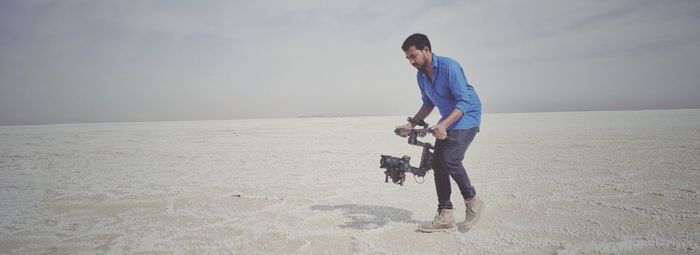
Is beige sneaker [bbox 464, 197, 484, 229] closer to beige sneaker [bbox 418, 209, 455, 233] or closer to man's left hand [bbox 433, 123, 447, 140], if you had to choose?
beige sneaker [bbox 418, 209, 455, 233]

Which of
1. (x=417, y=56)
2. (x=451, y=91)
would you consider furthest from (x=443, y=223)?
(x=417, y=56)

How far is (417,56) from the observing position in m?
2.94

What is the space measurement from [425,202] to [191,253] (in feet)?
9.34

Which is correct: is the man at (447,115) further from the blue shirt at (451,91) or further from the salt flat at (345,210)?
the salt flat at (345,210)

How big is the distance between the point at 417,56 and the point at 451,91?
0.41 m

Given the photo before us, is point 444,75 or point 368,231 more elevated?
point 444,75

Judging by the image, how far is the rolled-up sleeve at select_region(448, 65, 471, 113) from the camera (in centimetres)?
285

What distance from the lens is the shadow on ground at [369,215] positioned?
3.72 m

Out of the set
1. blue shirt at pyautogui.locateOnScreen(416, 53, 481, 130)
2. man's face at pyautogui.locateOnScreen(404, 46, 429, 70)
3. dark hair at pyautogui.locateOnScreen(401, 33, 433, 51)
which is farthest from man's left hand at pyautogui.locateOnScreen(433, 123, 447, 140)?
dark hair at pyautogui.locateOnScreen(401, 33, 433, 51)

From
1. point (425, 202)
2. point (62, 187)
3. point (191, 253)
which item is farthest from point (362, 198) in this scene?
point (62, 187)

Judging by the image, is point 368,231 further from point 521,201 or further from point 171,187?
point 171,187

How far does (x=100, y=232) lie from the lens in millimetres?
3660

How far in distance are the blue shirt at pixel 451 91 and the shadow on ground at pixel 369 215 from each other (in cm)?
133

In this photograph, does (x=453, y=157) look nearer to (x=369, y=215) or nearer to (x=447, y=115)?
(x=447, y=115)
